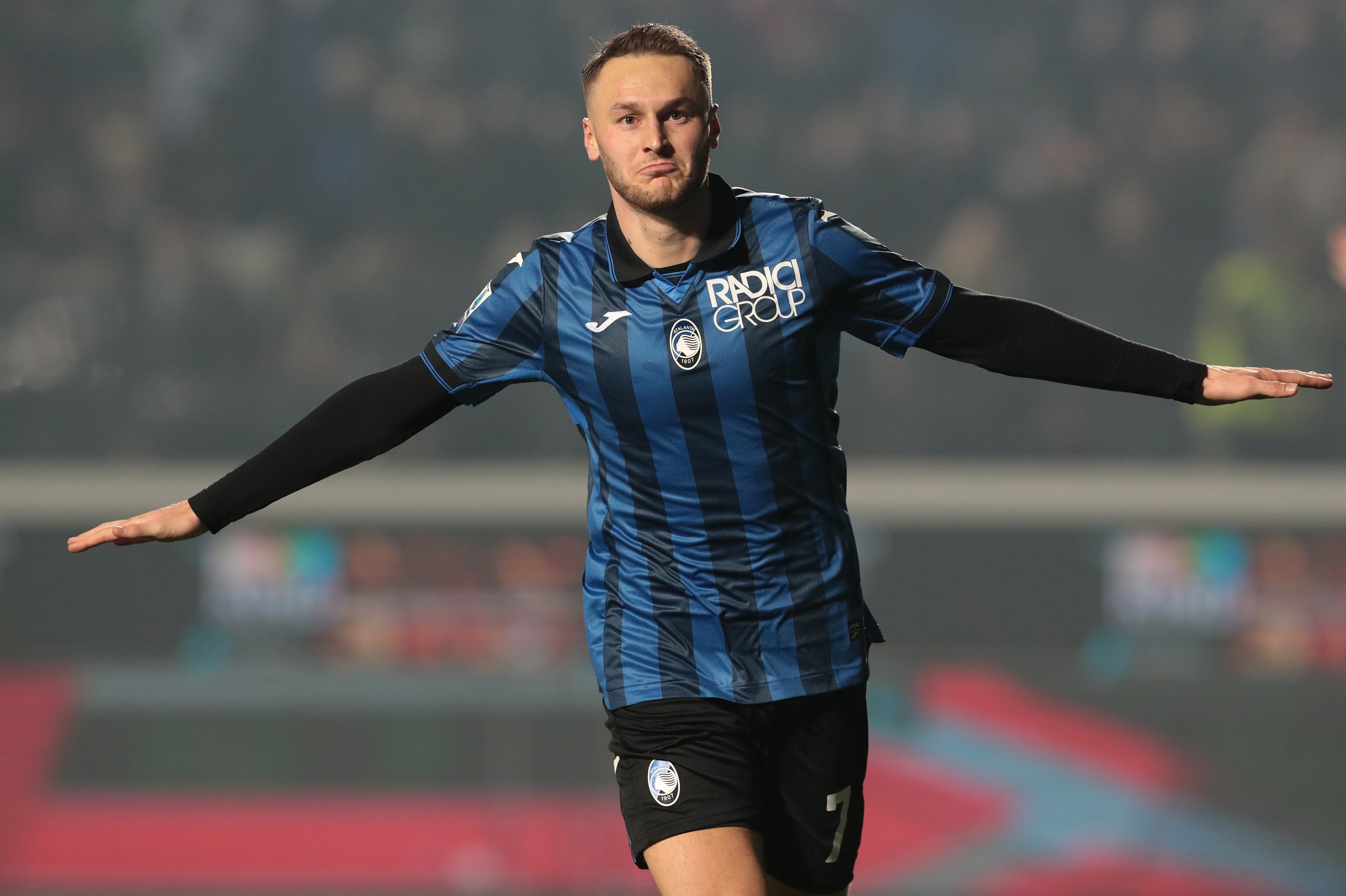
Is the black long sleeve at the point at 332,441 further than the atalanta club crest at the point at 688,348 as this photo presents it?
Yes

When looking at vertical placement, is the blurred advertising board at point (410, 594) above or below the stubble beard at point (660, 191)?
below

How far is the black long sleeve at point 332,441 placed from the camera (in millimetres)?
2518

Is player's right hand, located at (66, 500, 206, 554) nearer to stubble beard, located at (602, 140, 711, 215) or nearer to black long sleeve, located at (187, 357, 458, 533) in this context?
black long sleeve, located at (187, 357, 458, 533)

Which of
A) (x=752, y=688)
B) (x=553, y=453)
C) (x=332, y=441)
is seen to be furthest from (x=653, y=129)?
(x=553, y=453)

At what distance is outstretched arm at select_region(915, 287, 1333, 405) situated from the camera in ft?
8.10

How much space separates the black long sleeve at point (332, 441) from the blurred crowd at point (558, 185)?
382cm

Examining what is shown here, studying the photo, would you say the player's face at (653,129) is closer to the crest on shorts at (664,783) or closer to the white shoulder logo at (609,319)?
the white shoulder logo at (609,319)

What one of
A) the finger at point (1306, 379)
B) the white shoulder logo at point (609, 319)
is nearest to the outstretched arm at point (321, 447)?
the white shoulder logo at point (609, 319)

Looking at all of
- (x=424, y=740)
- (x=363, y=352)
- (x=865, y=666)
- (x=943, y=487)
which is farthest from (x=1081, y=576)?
(x=865, y=666)

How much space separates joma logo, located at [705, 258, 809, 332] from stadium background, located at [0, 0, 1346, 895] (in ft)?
11.9

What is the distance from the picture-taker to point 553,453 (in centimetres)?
637

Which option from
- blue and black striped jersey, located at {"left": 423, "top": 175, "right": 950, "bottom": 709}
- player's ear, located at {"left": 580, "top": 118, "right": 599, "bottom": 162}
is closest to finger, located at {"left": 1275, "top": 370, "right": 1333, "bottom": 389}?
blue and black striped jersey, located at {"left": 423, "top": 175, "right": 950, "bottom": 709}

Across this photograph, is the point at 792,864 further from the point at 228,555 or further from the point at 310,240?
the point at 310,240

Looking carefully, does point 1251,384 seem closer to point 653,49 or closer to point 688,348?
point 688,348
